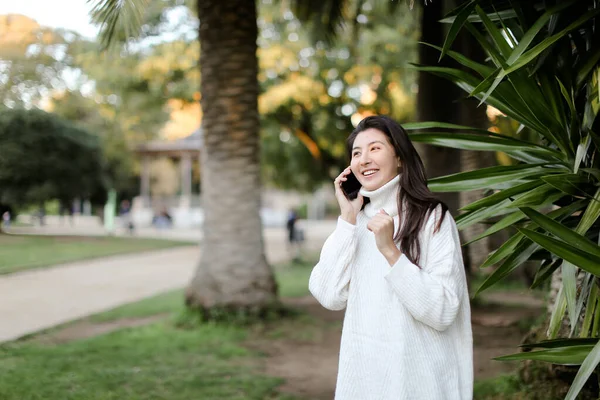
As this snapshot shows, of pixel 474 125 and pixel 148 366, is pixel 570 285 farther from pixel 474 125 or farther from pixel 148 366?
pixel 474 125

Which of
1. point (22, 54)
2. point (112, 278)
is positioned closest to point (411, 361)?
point (22, 54)

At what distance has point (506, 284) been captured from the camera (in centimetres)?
1221

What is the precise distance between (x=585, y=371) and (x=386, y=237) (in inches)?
45.0

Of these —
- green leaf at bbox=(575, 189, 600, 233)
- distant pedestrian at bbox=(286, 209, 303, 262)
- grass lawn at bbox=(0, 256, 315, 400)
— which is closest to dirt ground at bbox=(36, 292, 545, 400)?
grass lawn at bbox=(0, 256, 315, 400)

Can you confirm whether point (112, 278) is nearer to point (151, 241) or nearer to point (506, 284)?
point (506, 284)

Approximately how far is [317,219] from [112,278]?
35519 millimetres

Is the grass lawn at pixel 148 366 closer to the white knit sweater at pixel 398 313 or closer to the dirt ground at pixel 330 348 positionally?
the dirt ground at pixel 330 348

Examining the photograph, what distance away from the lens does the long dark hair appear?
2.16 metres

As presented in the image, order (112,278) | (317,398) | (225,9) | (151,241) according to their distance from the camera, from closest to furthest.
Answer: (317,398), (225,9), (112,278), (151,241)

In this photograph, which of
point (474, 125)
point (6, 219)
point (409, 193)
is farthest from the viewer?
point (474, 125)

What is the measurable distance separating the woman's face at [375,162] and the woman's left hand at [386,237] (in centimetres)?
23

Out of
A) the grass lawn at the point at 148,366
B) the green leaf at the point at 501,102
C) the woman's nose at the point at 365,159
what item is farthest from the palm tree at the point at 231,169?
the woman's nose at the point at 365,159

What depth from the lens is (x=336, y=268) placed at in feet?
7.39

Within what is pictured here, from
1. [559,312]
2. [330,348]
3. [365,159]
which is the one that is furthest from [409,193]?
[330,348]
